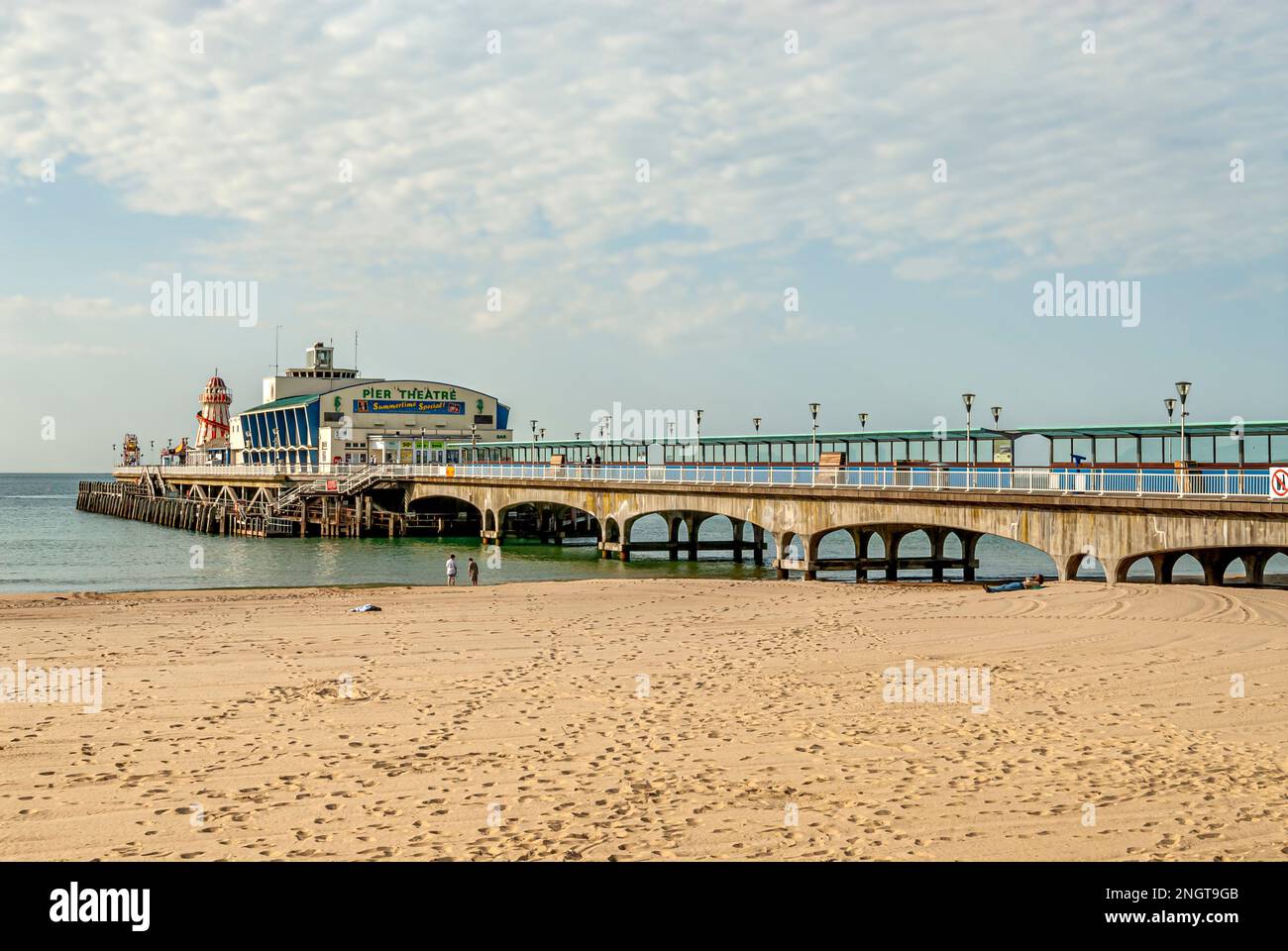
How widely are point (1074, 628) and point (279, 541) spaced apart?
177ft

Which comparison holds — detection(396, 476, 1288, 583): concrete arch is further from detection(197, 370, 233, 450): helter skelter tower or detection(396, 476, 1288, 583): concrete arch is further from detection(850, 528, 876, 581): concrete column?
detection(197, 370, 233, 450): helter skelter tower

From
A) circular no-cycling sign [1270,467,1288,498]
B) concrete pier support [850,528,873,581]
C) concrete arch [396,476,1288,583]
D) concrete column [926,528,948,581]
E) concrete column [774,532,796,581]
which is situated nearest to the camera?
circular no-cycling sign [1270,467,1288,498]

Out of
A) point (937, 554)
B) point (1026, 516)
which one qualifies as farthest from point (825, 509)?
point (1026, 516)

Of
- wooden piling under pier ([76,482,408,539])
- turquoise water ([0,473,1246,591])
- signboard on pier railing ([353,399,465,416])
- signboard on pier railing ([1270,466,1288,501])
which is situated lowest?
turquoise water ([0,473,1246,591])

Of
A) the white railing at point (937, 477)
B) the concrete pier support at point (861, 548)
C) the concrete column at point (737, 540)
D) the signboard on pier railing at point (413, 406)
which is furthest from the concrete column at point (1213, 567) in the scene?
the signboard on pier railing at point (413, 406)

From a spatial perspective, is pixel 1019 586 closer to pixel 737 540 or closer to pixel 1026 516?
pixel 1026 516

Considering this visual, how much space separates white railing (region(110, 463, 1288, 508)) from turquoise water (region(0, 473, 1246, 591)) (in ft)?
12.8

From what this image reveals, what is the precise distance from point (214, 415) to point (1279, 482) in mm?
121513

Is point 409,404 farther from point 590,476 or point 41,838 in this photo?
point 41,838

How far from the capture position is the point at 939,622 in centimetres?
2128

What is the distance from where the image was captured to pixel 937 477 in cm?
3247

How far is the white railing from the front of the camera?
82.2ft

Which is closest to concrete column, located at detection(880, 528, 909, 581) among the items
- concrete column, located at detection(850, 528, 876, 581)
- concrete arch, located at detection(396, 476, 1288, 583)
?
concrete column, located at detection(850, 528, 876, 581)

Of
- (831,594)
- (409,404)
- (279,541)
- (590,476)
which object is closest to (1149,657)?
(831,594)
